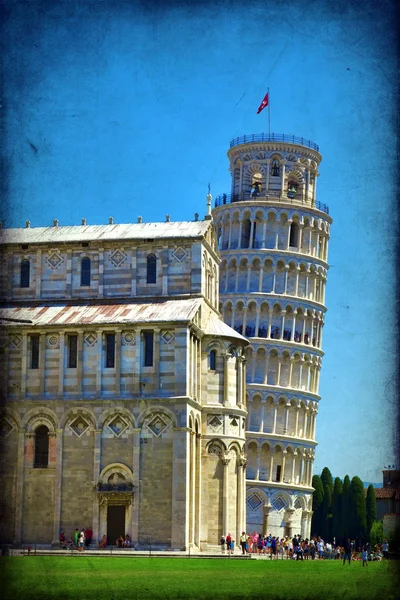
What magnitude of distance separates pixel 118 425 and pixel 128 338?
4849mm

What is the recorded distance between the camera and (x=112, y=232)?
265 ft

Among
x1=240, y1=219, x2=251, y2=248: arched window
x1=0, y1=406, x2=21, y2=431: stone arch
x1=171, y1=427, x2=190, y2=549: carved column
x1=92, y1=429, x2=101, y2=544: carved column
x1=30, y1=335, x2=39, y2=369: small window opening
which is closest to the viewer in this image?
x1=171, y1=427, x2=190, y2=549: carved column

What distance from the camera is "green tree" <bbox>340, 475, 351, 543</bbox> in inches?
4813

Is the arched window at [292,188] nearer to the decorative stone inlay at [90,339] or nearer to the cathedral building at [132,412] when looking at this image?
the cathedral building at [132,412]

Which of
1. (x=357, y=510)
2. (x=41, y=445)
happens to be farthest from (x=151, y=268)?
(x=357, y=510)

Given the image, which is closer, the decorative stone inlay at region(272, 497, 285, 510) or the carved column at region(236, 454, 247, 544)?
the carved column at region(236, 454, 247, 544)

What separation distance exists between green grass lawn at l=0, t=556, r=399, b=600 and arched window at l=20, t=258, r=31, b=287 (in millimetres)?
30464

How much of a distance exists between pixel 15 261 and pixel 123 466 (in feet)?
53.2

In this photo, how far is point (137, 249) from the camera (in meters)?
79.1

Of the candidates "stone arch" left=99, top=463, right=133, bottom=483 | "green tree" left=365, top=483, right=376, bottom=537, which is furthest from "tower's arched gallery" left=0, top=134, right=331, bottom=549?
"green tree" left=365, top=483, right=376, bottom=537

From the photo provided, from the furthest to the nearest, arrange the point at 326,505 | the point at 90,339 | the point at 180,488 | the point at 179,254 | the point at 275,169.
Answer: the point at 326,505, the point at 275,169, the point at 179,254, the point at 90,339, the point at 180,488

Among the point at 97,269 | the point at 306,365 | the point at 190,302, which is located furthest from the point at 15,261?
the point at 306,365

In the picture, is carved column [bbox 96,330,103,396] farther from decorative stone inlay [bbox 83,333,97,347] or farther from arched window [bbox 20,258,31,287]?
arched window [bbox 20,258,31,287]

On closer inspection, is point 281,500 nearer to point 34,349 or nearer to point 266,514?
point 266,514
